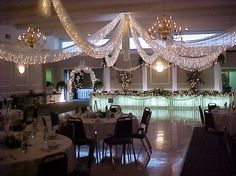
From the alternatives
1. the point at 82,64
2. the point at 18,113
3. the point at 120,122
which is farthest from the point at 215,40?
the point at 82,64

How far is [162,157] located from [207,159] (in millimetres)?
881

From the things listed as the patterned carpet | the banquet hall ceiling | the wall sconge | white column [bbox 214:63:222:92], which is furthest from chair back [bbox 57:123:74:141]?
white column [bbox 214:63:222:92]

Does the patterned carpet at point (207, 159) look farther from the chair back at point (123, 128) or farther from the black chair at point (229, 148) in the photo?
the chair back at point (123, 128)

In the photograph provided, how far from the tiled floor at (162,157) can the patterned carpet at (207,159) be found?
0.53ft

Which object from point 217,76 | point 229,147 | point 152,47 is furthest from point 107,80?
point 229,147

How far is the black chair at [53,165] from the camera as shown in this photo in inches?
116

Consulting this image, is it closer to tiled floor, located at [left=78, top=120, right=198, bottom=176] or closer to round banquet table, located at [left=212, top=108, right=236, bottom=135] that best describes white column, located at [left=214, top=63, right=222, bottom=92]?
tiled floor, located at [left=78, top=120, right=198, bottom=176]

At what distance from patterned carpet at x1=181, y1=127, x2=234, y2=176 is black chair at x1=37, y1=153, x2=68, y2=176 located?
2.62 m

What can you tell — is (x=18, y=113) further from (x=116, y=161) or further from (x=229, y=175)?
(x=229, y=175)

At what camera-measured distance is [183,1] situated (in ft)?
33.3

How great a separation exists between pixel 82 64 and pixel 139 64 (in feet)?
12.9

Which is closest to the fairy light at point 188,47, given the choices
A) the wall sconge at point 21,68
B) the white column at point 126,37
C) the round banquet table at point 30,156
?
the white column at point 126,37

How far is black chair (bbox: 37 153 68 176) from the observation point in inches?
116

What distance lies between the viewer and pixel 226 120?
23.1 ft
